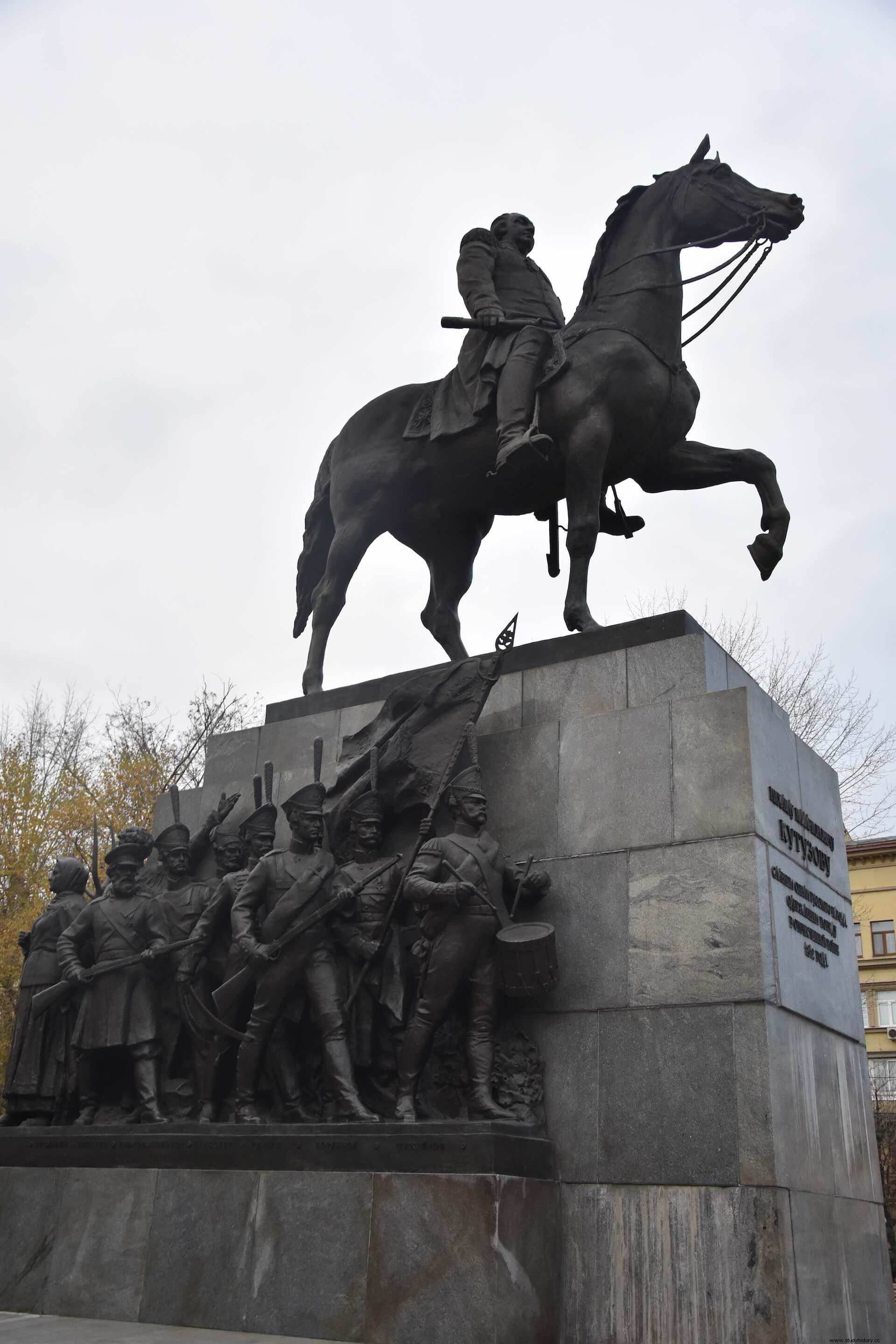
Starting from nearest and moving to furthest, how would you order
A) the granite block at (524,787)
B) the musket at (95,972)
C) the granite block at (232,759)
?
→ the granite block at (524,787) → the musket at (95,972) → the granite block at (232,759)

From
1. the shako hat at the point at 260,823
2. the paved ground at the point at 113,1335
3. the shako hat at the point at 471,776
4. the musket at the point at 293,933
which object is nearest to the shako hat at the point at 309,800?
the shako hat at the point at 260,823

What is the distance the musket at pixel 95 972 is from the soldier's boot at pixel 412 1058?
221cm

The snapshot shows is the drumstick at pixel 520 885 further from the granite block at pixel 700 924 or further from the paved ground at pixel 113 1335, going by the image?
the paved ground at pixel 113 1335

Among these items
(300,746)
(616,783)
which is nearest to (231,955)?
(300,746)

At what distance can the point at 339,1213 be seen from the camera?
776 centimetres

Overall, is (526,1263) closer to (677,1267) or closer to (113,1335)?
(677,1267)

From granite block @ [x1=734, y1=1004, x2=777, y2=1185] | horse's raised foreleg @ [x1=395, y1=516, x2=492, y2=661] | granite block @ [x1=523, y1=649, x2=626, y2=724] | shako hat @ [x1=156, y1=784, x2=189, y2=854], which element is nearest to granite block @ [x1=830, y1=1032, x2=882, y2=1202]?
granite block @ [x1=734, y1=1004, x2=777, y2=1185]

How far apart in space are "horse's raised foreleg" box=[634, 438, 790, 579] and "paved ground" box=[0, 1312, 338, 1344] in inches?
268

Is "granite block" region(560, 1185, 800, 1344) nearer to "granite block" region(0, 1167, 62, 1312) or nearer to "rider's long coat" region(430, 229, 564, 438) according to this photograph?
"granite block" region(0, 1167, 62, 1312)

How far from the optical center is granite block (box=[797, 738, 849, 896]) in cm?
947

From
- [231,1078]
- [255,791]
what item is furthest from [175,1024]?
[255,791]

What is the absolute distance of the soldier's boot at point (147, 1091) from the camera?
9391 mm

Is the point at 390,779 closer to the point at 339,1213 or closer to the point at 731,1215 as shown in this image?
the point at 339,1213

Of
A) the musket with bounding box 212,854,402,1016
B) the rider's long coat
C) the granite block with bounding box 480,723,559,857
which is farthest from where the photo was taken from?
the rider's long coat
